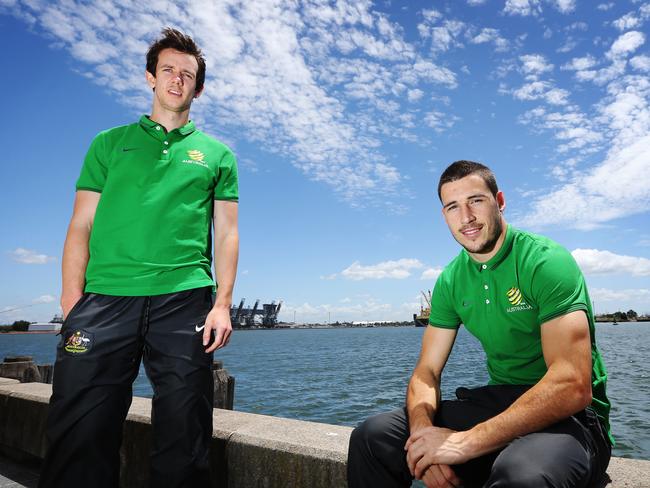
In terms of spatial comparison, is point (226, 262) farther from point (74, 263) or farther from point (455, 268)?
point (455, 268)

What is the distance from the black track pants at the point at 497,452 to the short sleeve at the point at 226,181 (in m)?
1.41

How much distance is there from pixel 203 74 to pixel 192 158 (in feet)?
1.92

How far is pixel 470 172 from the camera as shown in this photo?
225 cm

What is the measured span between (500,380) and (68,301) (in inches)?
86.1

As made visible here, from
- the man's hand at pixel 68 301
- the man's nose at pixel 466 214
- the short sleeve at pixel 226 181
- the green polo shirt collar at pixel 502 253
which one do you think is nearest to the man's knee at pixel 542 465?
the green polo shirt collar at pixel 502 253

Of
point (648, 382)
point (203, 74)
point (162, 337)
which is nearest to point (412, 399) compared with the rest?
point (162, 337)

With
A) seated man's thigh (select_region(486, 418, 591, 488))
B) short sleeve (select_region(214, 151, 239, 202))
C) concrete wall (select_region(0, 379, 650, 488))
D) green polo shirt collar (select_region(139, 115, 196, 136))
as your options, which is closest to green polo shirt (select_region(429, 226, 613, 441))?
seated man's thigh (select_region(486, 418, 591, 488))

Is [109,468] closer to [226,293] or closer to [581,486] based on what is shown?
[226,293]

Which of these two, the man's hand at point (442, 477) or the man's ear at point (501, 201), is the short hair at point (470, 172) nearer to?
the man's ear at point (501, 201)

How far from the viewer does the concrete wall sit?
7.60ft

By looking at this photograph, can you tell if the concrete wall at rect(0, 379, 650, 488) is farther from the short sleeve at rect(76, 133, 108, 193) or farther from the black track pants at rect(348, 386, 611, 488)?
the short sleeve at rect(76, 133, 108, 193)

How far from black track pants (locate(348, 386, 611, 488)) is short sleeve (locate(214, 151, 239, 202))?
1.41 metres

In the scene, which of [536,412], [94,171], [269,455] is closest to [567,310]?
[536,412]

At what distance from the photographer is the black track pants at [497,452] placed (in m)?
1.49
